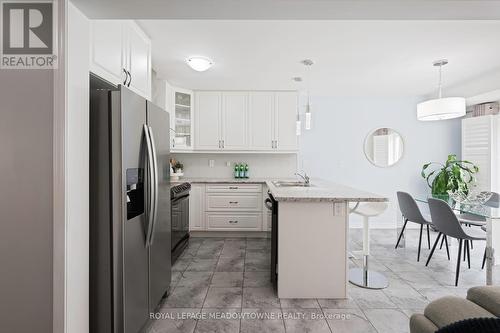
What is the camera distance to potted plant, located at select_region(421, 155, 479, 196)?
4344 millimetres

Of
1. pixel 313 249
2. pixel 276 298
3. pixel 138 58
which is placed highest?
pixel 138 58

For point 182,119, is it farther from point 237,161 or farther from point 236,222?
point 236,222

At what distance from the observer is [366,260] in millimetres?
2637

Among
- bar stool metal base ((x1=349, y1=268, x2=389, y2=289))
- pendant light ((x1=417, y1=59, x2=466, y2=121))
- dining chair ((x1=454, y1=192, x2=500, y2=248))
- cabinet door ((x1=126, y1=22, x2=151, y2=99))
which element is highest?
cabinet door ((x1=126, y1=22, x2=151, y2=99))

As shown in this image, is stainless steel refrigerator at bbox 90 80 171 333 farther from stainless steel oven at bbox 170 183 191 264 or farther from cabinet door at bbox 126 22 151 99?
stainless steel oven at bbox 170 183 191 264

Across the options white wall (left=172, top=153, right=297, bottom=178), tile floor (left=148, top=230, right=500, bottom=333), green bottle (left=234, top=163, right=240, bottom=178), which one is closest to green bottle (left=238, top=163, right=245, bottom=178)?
green bottle (left=234, top=163, right=240, bottom=178)

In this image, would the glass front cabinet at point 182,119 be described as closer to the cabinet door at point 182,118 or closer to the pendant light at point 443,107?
the cabinet door at point 182,118

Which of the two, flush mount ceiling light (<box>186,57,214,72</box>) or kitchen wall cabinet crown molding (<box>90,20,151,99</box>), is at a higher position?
flush mount ceiling light (<box>186,57,214,72</box>)

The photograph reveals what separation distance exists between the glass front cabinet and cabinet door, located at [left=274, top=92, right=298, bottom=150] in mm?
1497

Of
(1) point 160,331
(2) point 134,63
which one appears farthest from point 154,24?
(1) point 160,331

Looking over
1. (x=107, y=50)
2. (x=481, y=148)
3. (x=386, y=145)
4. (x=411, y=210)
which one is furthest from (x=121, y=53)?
(x=481, y=148)

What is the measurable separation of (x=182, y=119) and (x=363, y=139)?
11.2 ft

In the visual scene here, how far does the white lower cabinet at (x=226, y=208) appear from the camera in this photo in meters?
4.17

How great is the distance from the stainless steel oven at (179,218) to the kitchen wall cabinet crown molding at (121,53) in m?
1.26
